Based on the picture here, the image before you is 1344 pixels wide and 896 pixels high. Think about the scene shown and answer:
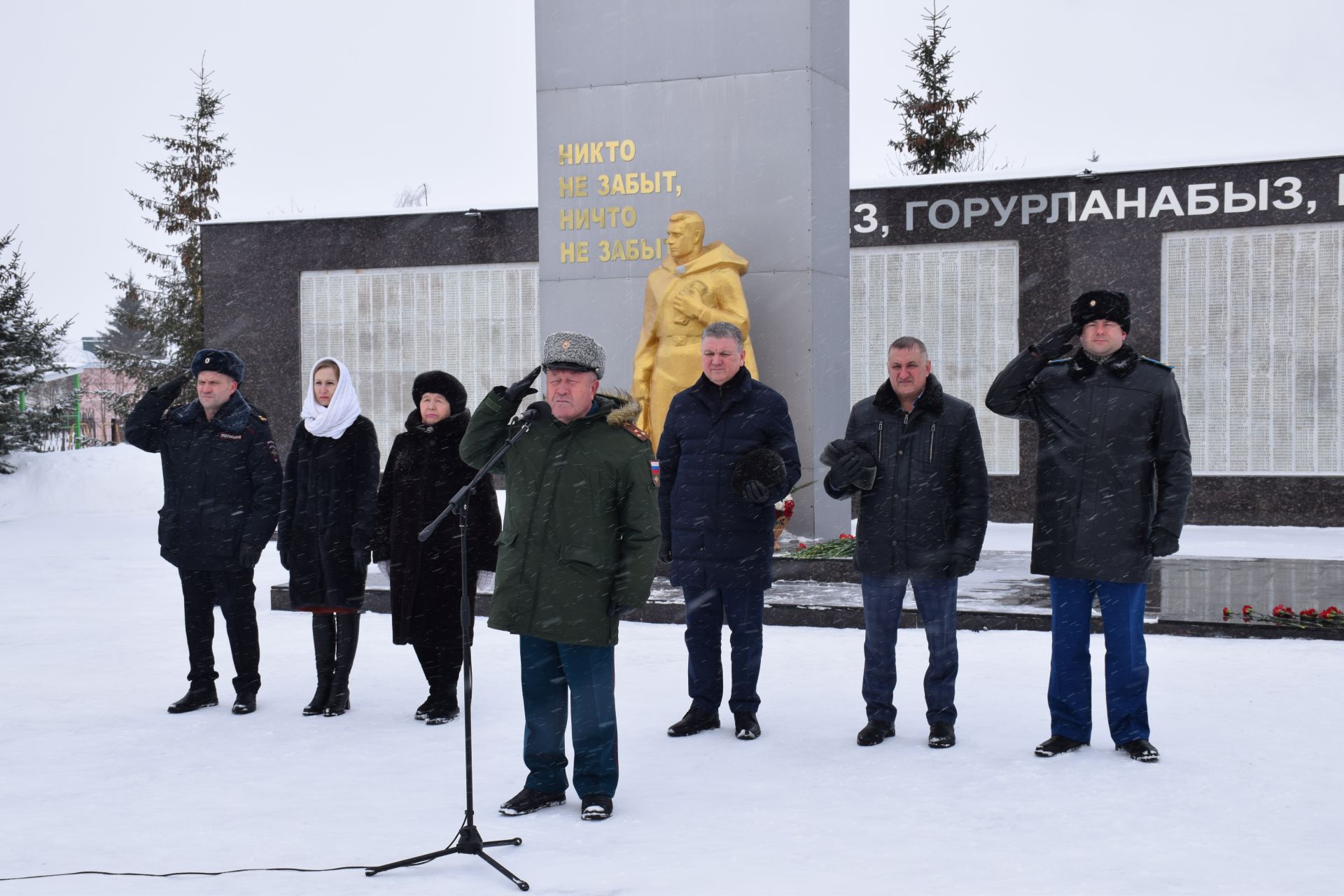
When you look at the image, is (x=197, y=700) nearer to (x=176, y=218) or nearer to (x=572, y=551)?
(x=572, y=551)

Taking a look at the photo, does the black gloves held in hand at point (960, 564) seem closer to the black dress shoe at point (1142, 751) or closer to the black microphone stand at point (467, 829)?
the black dress shoe at point (1142, 751)

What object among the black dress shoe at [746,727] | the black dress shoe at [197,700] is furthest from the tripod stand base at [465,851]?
the black dress shoe at [197,700]

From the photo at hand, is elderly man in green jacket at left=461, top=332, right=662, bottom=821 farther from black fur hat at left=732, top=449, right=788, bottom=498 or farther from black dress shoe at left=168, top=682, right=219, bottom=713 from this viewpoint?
black dress shoe at left=168, top=682, right=219, bottom=713

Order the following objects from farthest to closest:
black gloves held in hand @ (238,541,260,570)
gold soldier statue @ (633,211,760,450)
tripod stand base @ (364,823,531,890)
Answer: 1. gold soldier statue @ (633,211,760,450)
2. black gloves held in hand @ (238,541,260,570)
3. tripod stand base @ (364,823,531,890)

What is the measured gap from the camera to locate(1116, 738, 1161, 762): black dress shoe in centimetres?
491

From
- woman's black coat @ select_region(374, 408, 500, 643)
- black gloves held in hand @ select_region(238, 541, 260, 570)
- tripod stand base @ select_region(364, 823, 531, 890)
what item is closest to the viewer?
tripod stand base @ select_region(364, 823, 531, 890)

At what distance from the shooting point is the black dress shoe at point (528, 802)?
14.2 ft

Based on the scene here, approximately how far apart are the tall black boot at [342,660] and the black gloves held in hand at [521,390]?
85.7 inches

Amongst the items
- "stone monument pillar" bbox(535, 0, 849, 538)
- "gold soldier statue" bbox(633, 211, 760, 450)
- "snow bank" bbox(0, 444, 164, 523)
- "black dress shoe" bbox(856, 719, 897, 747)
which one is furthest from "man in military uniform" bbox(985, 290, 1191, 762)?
"snow bank" bbox(0, 444, 164, 523)

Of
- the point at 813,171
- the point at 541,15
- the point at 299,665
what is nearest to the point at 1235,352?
the point at 813,171

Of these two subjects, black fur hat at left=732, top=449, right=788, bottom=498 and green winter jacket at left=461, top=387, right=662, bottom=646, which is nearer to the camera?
green winter jacket at left=461, top=387, right=662, bottom=646

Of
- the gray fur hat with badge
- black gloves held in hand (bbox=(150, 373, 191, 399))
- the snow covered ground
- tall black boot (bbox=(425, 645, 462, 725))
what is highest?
the gray fur hat with badge

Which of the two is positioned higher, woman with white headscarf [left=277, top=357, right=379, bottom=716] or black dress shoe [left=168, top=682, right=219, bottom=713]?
woman with white headscarf [left=277, top=357, right=379, bottom=716]

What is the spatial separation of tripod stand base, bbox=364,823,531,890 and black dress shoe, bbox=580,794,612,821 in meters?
0.36
